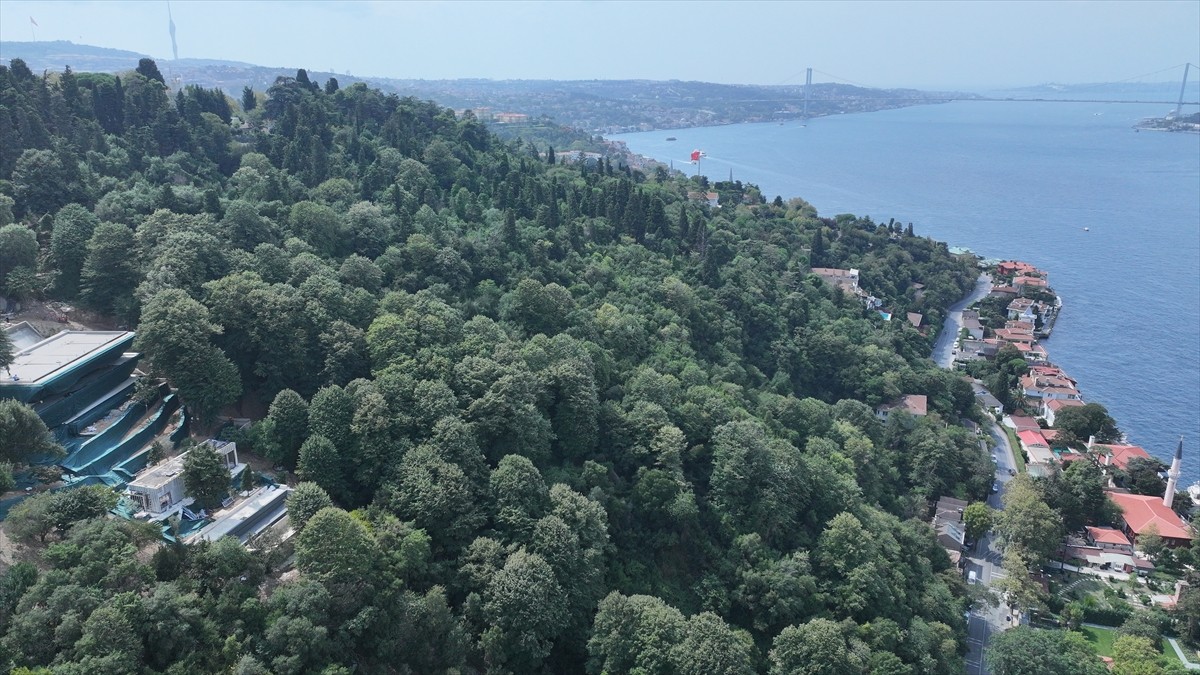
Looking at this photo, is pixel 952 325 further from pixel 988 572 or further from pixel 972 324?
pixel 988 572

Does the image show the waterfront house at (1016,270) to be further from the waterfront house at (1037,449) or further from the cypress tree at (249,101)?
the cypress tree at (249,101)

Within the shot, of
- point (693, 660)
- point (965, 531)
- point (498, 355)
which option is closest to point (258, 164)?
point (498, 355)

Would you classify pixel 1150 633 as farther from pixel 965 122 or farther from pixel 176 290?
pixel 965 122

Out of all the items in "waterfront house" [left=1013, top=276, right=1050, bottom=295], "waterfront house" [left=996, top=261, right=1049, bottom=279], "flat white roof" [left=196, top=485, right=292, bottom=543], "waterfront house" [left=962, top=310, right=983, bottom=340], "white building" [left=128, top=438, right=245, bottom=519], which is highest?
"white building" [left=128, top=438, right=245, bottom=519]

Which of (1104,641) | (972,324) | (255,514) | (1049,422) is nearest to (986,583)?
(1104,641)

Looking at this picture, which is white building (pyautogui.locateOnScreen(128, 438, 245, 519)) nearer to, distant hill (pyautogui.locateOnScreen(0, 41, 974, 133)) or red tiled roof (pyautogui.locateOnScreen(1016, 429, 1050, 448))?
red tiled roof (pyautogui.locateOnScreen(1016, 429, 1050, 448))

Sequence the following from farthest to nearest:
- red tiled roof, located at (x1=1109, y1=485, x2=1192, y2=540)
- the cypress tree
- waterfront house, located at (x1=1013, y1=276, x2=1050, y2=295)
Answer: waterfront house, located at (x1=1013, y1=276, x2=1050, y2=295), the cypress tree, red tiled roof, located at (x1=1109, y1=485, x2=1192, y2=540)

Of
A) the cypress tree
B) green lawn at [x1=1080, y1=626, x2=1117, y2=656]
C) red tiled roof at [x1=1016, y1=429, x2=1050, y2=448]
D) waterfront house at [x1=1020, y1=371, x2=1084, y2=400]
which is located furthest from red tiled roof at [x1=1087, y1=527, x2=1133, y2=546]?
the cypress tree
